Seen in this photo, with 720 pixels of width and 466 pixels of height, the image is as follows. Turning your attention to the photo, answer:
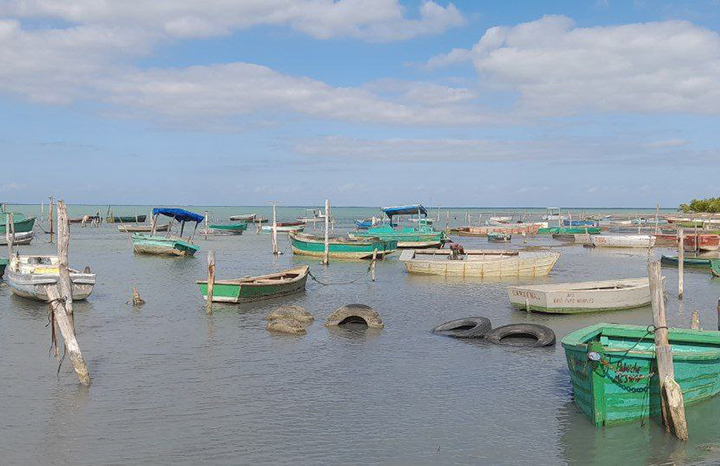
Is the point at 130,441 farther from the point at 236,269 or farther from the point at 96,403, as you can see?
the point at 236,269

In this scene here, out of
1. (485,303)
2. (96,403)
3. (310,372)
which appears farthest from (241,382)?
(485,303)

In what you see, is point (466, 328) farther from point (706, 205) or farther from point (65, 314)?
point (706, 205)

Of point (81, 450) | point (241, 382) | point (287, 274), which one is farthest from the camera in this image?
point (287, 274)

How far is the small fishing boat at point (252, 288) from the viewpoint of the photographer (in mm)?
26281

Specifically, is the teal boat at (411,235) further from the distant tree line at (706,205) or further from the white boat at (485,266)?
the distant tree line at (706,205)

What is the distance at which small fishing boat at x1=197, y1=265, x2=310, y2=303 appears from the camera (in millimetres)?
26281

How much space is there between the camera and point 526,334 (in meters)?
20.2

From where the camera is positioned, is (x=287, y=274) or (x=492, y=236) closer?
(x=287, y=274)

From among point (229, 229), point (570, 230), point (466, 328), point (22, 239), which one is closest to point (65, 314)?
point (466, 328)

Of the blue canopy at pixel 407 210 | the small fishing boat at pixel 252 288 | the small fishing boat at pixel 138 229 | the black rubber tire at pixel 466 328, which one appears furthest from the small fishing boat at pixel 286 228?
the black rubber tire at pixel 466 328

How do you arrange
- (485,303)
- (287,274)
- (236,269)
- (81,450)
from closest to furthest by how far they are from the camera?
1. (81,450)
2. (485,303)
3. (287,274)
4. (236,269)

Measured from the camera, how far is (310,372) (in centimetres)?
1684

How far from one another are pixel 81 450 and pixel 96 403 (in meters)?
2.52

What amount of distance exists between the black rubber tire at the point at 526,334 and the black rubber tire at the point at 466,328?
0.38 m
